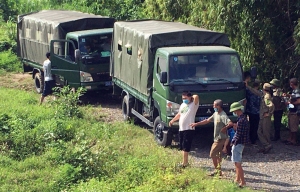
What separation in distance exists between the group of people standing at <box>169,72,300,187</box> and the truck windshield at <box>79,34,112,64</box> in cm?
600

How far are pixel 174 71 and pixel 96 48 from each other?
19.8 ft

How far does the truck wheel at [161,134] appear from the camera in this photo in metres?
13.5

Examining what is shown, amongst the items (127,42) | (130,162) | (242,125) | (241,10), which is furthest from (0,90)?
(242,125)

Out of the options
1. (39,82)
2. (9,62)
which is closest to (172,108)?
(39,82)

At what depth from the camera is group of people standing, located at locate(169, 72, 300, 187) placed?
10.8m

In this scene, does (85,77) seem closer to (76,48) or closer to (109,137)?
(76,48)

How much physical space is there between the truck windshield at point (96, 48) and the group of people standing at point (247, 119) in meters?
6.00

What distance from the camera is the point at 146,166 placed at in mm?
11258

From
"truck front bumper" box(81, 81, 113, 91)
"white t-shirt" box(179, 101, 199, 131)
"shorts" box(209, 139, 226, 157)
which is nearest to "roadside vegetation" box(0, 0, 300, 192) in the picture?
"shorts" box(209, 139, 226, 157)

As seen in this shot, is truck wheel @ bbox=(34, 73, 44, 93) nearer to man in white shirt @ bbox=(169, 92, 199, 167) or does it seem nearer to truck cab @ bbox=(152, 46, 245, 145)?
truck cab @ bbox=(152, 46, 245, 145)

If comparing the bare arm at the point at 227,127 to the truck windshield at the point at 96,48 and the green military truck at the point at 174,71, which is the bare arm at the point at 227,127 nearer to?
the green military truck at the point at 174,71

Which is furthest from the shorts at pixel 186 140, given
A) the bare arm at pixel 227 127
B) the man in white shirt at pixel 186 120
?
the bare arm at pixel 227 127

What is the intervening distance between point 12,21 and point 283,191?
1023 inches

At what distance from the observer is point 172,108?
42.7ft
